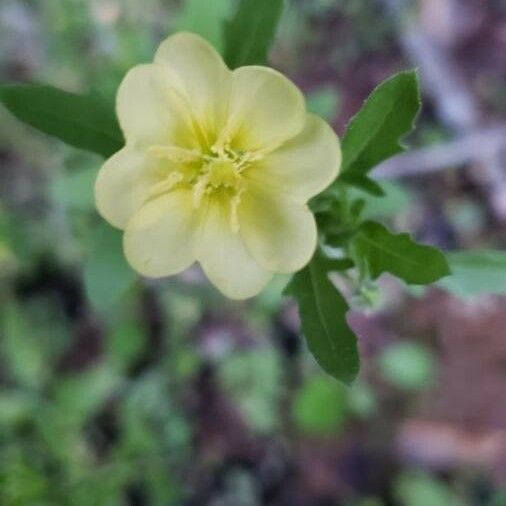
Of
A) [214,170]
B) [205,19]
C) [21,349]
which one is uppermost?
[205,19]

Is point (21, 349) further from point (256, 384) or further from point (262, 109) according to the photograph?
point (262, 109)

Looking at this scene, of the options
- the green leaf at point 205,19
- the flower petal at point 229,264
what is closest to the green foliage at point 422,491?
the green leaf at point 205,19

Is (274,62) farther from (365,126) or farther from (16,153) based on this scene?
(365,126)

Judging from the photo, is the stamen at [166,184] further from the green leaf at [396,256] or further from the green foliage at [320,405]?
the green foliage at [320,405]

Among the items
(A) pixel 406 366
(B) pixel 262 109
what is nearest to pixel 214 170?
(B) pixel 262 109

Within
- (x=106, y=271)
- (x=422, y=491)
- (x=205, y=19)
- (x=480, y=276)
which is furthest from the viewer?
(x=422, y=491)

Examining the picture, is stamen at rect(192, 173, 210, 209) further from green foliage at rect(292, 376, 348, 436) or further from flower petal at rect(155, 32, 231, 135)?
green foliage at rect(292, 376, 348, 436)
